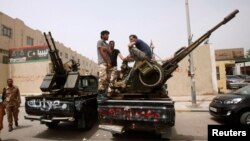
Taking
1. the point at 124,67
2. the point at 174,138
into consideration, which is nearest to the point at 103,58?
the point at 124,67

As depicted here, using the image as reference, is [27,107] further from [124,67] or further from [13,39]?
[13,39]

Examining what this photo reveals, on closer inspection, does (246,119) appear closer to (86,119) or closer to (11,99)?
(86,119)

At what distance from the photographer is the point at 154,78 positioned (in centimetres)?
634

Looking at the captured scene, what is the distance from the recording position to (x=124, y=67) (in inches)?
302

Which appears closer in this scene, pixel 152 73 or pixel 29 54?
pixel 152 73

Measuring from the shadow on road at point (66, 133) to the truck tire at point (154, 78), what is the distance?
2.20 metres

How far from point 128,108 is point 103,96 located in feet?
2.87

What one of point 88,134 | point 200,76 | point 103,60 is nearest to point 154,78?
point 103,60

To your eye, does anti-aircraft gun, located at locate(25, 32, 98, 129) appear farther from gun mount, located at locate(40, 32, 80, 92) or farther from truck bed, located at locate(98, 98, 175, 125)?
truck bed, located at locate(98, 98, 175, 125)

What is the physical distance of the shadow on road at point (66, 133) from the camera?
6877mm

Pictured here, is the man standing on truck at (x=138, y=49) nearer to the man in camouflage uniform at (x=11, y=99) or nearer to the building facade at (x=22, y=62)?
the man in camouflage uniform at (x=11, y=99)

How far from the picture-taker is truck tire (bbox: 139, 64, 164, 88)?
6172mm

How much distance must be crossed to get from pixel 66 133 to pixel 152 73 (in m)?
3.21

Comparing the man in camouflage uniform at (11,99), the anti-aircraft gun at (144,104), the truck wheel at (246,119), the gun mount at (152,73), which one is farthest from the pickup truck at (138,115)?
the man in camouflage uniform at (11,99)
